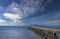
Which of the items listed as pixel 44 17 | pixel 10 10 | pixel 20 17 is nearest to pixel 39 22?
pixel 44 17

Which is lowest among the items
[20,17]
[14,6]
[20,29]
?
[20,29]

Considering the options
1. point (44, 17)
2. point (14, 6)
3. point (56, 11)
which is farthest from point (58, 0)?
point (14, 6)

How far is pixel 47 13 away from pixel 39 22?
0.62 m

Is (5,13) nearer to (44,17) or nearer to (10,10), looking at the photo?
(10,10)

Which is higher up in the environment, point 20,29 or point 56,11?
point 56,11

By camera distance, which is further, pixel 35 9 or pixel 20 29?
pixel 20 29

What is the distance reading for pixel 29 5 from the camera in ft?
26.6

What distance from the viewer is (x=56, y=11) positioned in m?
8.16

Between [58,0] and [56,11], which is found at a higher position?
[58,0]

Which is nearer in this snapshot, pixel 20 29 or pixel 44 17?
pixel 44 17

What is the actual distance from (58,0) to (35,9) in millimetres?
Result: 1201

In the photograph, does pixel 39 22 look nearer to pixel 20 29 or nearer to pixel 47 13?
pixel 47 13

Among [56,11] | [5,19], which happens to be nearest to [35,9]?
[56,11]

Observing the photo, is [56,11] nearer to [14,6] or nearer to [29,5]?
[29,5]
